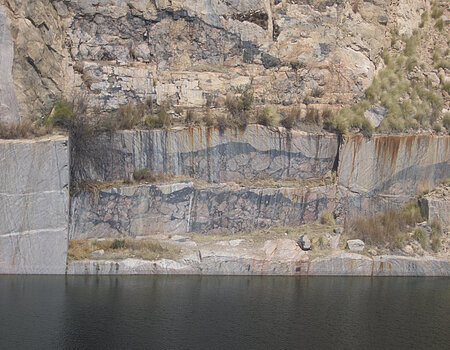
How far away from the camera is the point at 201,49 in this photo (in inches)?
864

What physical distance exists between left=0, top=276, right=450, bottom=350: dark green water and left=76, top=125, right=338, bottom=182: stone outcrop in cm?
416

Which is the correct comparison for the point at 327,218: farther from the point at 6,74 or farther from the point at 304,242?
the point at 6,74

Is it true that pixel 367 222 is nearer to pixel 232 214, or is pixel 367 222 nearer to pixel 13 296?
pixel 232 214

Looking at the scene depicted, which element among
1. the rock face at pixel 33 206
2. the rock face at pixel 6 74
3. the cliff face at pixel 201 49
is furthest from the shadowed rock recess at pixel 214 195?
the cliff face at pixel 201 49

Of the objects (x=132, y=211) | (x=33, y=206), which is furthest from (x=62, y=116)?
(x=132, y=211)

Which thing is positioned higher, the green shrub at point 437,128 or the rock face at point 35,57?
the rock face at point 35,57

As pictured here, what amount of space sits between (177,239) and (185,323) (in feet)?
18.0

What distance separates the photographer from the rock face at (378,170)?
20109mm

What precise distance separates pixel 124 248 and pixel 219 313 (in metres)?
4.92

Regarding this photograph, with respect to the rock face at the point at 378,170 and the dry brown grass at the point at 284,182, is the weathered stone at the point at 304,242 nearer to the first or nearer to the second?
the dry brown grass at the point at 284,182

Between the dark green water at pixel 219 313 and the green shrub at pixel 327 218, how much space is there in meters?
3.04

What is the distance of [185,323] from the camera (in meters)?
13.1

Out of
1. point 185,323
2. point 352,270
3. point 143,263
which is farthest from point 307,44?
point 185,323

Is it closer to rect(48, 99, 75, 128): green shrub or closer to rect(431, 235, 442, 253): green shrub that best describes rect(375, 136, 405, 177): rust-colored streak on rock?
rect(431, 235, 442, 253): green shrub
